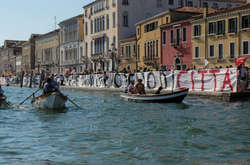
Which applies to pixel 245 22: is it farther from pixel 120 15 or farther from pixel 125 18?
pixel 125 18

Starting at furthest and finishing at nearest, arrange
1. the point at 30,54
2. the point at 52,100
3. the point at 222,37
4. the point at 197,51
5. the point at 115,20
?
the point at 30,54
the point at 115,20
the point at 197,51
the point at 222,37
the point at 52,100

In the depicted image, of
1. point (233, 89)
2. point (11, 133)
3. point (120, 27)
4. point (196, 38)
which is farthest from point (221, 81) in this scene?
point (120, 27)

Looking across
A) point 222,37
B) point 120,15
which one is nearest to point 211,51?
point 222,37

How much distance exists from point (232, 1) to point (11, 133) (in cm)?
5367

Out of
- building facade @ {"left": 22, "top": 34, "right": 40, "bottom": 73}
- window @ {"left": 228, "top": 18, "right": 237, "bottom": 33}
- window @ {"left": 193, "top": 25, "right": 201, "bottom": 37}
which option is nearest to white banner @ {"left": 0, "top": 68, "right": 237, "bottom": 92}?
window @ {"left": 193, "top": 25, "right": 201, "bottom": 37}

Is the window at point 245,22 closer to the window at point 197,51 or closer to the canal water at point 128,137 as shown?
the window at point 197,51

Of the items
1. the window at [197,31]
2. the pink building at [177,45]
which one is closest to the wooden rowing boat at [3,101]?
the pink building at [177,45]

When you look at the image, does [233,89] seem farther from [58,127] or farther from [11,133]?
[11,133]

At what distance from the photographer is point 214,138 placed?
1188 centimetres

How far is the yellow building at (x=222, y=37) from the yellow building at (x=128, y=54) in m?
13.8

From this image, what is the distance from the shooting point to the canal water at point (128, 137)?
9688 mm

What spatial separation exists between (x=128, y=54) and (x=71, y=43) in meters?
22.3

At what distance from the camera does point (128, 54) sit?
57.7 meters

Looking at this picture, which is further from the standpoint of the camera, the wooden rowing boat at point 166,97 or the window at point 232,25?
the window at point 232,25
